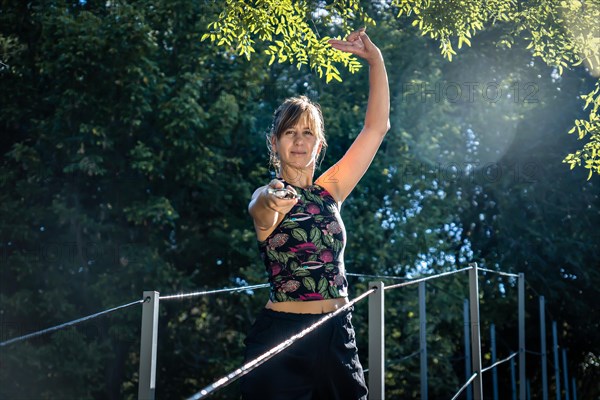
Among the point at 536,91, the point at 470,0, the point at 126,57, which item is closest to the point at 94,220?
the point at 126,57

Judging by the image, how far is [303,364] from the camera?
2463 mm

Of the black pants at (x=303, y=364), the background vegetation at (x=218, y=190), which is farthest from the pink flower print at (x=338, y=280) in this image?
the background vegetation at (x=218, y=190)

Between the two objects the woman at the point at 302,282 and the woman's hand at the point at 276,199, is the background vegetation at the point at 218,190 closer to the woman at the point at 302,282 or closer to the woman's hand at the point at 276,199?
the woman at the point at 302,282

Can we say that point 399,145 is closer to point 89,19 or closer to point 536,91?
point 536,91

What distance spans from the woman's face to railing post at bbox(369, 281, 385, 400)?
475mm

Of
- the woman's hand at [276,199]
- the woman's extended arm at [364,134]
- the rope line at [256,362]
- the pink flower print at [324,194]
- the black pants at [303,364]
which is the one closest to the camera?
the rope line at [256,362]

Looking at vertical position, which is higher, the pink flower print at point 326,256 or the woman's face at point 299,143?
the woman's face at point 299,143

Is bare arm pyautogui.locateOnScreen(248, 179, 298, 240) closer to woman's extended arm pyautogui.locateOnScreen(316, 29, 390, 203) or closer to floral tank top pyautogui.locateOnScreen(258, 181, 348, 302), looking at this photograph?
floral tank top pyautogui.locateOnScreen(258, 181, 348, 302)

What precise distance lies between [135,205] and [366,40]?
8.86 m

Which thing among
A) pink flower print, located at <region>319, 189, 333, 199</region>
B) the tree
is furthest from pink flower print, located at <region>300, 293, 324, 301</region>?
the tree

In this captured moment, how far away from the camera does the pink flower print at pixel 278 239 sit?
256 centimetres

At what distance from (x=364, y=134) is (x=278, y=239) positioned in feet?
2.10

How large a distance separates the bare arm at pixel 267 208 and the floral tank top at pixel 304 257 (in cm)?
3

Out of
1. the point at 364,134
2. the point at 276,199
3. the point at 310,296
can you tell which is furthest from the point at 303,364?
the point at 364,134
